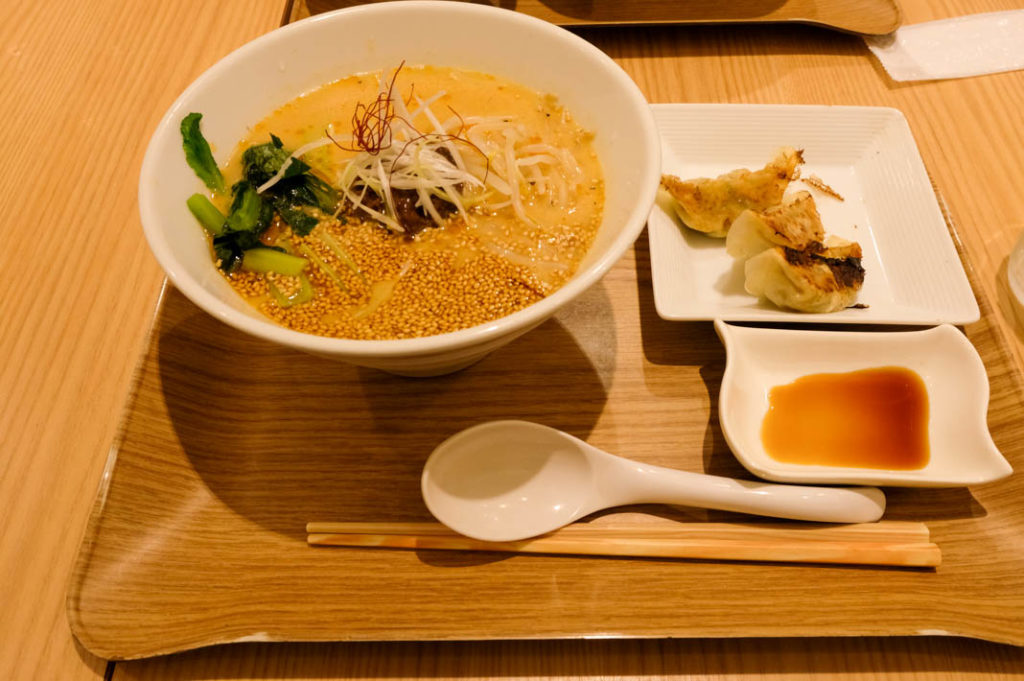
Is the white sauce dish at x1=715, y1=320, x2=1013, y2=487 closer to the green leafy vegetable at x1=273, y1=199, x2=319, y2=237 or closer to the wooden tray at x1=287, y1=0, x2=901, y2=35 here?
the green leafy vegetable at x1=273, y1=199, x2=319, y2=237

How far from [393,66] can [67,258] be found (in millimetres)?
968

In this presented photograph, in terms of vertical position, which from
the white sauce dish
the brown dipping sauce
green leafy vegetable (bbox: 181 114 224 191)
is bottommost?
the brown dipping sauce

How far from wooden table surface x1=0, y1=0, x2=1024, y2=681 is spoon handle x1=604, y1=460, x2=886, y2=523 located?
0.74ft

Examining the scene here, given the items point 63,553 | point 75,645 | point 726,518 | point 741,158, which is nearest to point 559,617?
point 726,518

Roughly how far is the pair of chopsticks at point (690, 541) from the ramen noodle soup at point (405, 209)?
37 cm

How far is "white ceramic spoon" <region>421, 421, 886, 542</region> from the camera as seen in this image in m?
1.16

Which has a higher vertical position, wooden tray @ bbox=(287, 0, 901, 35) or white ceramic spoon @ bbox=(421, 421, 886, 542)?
wooden tray @ bbox=(287, 0, 901, 35)

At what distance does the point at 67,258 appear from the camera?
5.18 ft

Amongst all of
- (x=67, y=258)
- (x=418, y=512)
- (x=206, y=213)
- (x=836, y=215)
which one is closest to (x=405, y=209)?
(x=206, y=213)

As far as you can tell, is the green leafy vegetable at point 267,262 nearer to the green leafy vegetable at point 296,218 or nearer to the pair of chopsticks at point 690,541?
the green leafy vegetable at point 296,218

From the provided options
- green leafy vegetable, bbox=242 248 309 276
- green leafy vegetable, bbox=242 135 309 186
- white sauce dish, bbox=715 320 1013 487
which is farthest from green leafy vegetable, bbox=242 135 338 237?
white sauce dish, bbox=715 320 1013 487

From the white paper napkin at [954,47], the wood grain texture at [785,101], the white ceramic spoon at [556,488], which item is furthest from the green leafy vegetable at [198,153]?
the white paper napkin at [954,47]

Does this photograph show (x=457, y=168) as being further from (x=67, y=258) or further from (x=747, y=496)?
(x=67, y=258)

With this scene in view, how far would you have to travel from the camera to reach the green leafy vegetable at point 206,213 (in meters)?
1.19
